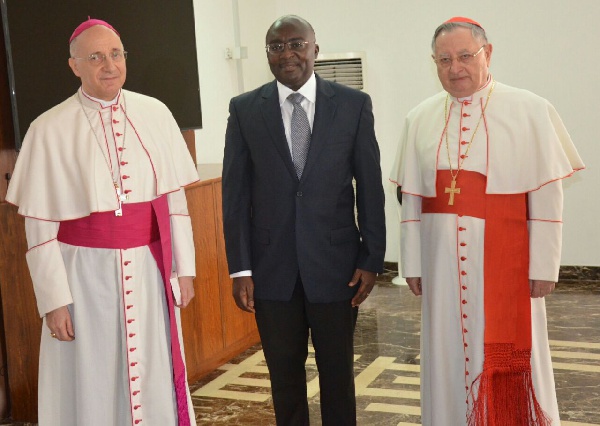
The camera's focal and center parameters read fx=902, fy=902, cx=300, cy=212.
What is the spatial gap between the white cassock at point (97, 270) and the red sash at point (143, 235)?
3 cm

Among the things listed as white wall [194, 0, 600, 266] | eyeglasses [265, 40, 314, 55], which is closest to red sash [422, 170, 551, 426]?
eyeglasses [265, 40, 314, 55]

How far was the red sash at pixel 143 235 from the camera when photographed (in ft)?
10.5

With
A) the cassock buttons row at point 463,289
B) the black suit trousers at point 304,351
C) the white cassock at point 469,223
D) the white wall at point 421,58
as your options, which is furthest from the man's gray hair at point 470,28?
the white wall at point 421,58

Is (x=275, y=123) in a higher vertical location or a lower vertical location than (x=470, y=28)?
lower

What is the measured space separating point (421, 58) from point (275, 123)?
4.39 m

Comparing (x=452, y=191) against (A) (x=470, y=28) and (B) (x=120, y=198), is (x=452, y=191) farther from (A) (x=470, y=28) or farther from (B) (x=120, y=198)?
(B) (x=120, y=198)

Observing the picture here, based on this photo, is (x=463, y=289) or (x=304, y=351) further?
(x=304, y=351)

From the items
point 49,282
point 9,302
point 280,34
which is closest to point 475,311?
point 280,34

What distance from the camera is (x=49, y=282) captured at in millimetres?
3113

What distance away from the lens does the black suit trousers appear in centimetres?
340

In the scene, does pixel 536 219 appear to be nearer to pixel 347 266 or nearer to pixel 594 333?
pixel 347 266

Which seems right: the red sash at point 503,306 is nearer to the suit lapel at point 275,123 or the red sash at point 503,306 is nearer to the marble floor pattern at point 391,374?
the suit lapel at point 275,123

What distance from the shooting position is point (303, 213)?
10.9ft

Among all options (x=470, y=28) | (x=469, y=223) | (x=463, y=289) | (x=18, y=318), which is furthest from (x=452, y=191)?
(x=18, y=318)
